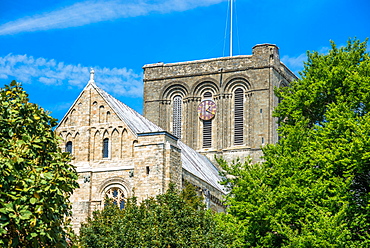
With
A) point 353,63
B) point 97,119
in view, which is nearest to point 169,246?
point 353,63

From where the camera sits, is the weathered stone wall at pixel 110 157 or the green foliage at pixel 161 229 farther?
the weathered stone wall at pixel 110 157

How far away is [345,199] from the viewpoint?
30047 mm

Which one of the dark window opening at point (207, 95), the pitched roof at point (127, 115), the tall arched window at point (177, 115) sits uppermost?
the dark window opening at point (207, 95)

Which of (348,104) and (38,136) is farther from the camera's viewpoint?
(348,104)

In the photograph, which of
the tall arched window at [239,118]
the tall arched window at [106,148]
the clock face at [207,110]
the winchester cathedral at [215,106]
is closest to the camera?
the tall arched window at [106,148]

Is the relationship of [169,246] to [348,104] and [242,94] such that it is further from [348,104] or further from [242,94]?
[242,94]

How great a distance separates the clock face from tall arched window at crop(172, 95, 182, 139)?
213cm

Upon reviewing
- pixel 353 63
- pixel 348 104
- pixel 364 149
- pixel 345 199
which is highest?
pixel 353 63

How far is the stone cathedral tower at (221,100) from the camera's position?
68938mm

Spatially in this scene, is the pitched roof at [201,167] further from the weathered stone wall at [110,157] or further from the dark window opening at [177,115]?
the dark window opening at [177,115]

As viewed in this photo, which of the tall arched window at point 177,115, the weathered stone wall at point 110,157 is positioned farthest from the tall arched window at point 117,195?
the tall arched window at point 177,115

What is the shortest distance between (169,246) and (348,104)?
10535 mm

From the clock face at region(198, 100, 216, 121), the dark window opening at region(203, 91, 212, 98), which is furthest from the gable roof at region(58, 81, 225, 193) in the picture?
the dark window opening at region(203, 91, 212, 98)

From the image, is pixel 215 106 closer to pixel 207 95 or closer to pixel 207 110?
pixel 207 110
